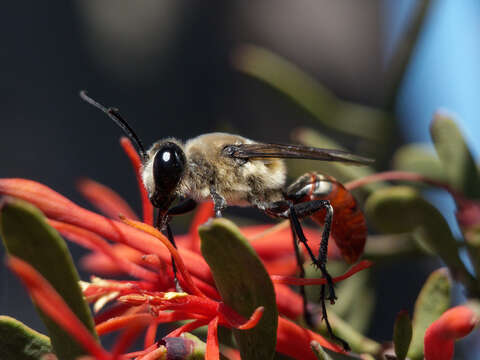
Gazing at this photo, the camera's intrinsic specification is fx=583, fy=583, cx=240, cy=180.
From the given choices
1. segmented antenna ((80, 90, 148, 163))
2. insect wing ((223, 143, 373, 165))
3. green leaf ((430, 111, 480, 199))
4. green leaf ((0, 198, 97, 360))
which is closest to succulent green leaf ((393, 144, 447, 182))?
green leaf ((430, 111, 480, 199))

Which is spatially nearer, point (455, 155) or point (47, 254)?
point (47, 254)

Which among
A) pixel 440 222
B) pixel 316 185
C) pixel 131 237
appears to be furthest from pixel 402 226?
pixel 131 237

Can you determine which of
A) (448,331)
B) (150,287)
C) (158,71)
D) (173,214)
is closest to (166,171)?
(173,214)

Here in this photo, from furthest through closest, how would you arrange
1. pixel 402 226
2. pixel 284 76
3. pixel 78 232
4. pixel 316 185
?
pixel 284 76
pixel 316 185
pixel 402 226
pixel 78 232

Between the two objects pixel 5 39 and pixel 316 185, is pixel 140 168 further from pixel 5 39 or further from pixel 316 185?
pixel 5 39

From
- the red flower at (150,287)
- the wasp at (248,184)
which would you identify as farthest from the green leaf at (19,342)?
the wasp at (248,184)

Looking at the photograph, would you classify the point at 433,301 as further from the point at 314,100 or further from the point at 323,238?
the point at 314,100
